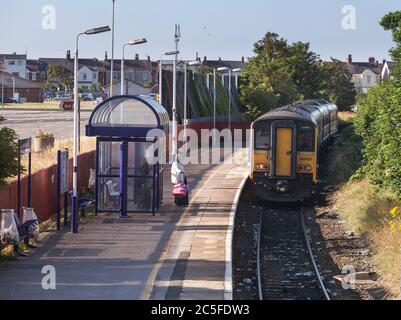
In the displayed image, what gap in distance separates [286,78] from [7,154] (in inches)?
2266

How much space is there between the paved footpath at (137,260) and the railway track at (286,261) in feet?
3.32

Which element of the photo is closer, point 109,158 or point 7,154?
point 7,154

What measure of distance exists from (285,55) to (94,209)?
56.1 metres

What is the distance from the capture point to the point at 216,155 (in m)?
44.1

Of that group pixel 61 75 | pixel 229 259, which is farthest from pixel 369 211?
pixel 61 75

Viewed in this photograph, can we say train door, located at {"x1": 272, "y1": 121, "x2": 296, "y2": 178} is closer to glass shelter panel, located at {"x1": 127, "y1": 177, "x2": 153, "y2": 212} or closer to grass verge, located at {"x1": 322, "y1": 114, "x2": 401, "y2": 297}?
grass verge, located at {"x1": 322, "y1": 114, "x2": 401, "y2": 297}

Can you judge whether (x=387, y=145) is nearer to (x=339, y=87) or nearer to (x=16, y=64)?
(x=339, y=87)

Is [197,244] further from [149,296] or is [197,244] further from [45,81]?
[45,81]

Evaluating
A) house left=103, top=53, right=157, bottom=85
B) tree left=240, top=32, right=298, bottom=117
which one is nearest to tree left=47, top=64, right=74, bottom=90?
house left=103, top=53, right=157, bottom=85

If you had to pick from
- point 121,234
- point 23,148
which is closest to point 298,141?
point 121,234

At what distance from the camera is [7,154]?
15469 millimetres

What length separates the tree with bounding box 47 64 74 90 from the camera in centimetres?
11669

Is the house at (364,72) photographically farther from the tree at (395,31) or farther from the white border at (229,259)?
the white border at (229,259)
